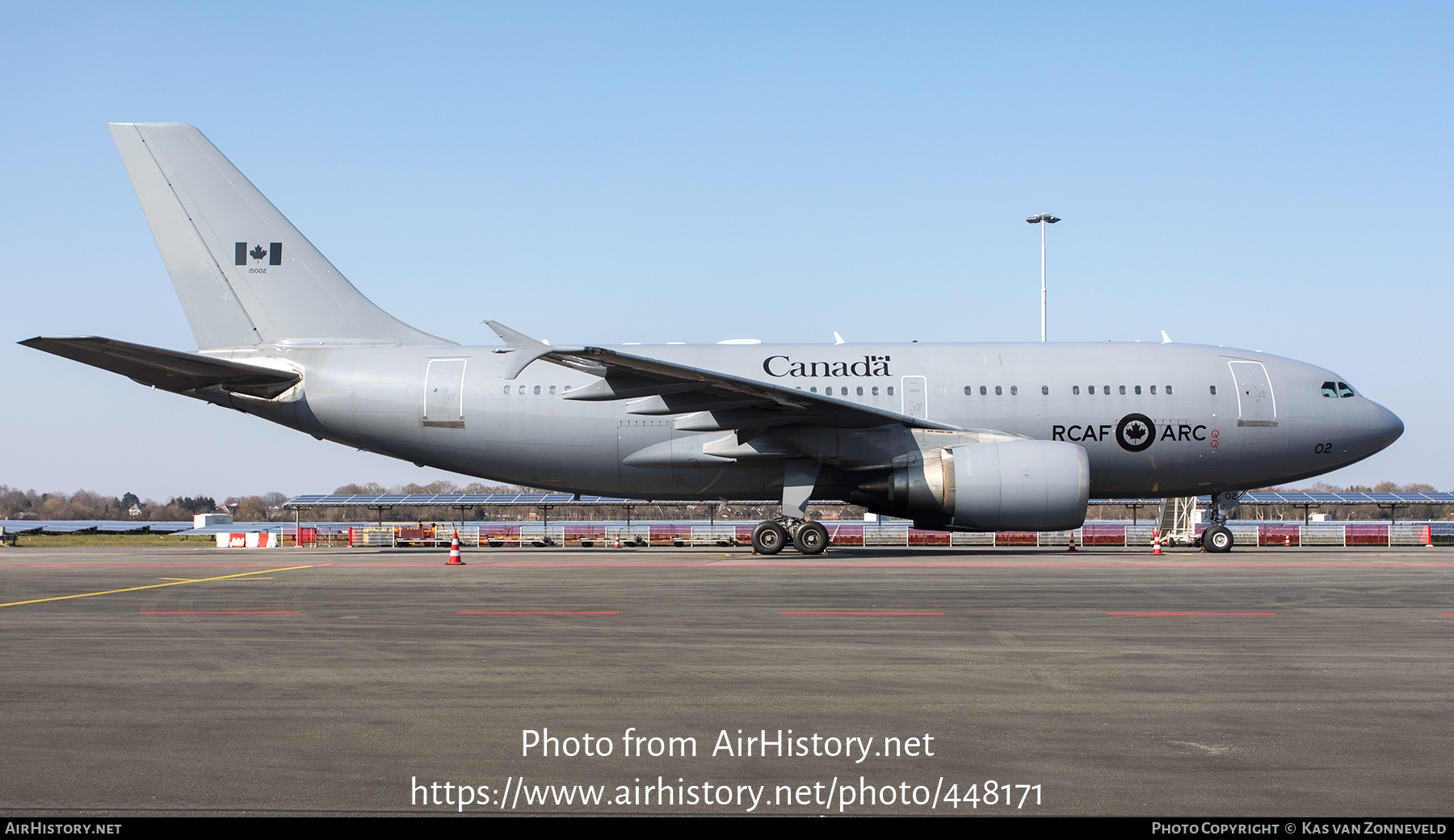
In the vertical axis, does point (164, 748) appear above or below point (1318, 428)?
below

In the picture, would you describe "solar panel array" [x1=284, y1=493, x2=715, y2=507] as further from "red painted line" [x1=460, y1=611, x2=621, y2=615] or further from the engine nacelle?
"red painted line" [x1=460, y1=611, x2=621, y2=615]

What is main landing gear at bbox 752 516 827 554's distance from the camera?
62.3ft

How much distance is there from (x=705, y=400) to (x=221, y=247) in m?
11.5

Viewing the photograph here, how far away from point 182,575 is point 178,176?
11341mm

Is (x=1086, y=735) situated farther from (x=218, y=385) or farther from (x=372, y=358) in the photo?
(x=218, y=385)

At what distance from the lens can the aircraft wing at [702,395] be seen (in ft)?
54.6

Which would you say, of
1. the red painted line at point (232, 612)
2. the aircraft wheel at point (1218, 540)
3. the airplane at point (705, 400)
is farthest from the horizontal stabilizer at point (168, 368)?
the aircraft wheel at point (1218, 540)

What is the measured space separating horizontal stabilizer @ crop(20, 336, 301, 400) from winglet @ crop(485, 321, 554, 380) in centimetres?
732

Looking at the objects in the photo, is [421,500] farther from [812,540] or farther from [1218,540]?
[1218,540]

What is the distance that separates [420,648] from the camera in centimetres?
758

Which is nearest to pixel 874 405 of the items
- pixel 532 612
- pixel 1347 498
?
pixel 532 612

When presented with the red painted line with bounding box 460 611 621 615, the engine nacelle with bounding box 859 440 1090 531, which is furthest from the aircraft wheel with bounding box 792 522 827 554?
the red painted line with bounding box 460 611 621 615

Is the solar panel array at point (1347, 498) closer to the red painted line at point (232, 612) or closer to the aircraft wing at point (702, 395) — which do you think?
the aircraft wing at point (702, 395)
